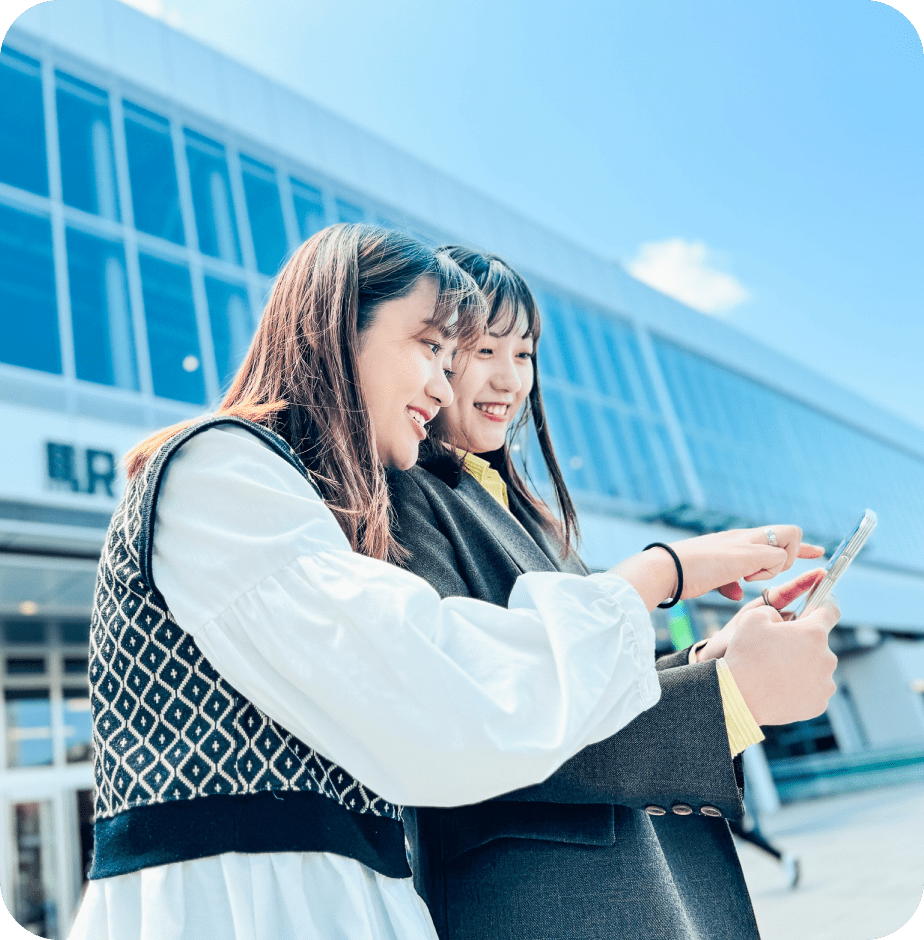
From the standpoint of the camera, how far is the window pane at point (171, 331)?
8.06 meters

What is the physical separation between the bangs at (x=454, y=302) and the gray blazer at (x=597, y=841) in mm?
284

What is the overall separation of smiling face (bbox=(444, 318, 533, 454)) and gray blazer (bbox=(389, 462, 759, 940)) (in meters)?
0.53

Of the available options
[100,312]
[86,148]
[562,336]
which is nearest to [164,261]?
[100,312]

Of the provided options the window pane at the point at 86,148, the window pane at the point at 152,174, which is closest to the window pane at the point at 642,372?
the window pane at the point at 152,174

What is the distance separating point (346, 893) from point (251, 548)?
32 cm

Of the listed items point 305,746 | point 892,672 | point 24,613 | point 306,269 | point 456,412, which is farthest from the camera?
point 892,672

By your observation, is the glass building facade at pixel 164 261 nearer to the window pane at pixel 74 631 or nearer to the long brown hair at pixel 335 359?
the window pane at pixel 74 631

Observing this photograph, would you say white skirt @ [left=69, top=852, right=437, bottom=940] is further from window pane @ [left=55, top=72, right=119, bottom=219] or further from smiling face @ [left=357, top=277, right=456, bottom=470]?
window pane @ [left=55, top=72, right=119, bottom=219]

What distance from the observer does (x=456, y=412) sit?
1.57m

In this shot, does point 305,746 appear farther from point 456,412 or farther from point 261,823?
point 456,412

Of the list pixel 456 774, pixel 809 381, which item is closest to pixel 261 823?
Answer: pixel 456 774

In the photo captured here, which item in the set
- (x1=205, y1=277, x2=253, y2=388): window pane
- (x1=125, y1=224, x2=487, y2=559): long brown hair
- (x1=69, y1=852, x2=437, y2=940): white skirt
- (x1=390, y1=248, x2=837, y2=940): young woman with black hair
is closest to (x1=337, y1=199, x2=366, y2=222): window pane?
(x1=205, y1=277, x2=253, y2=388): window pane

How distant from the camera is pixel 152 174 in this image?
881cm

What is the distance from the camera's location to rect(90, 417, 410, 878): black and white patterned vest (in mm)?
698
